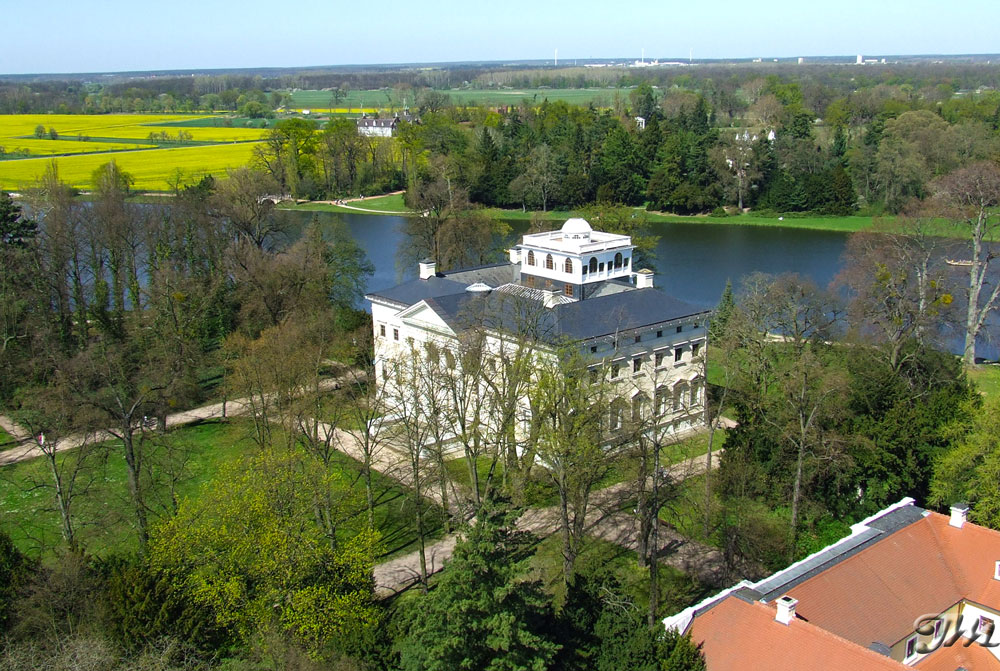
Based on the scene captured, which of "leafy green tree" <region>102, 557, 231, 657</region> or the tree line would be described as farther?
"leafy green tree" <region>102, 557, 231, 657</region>

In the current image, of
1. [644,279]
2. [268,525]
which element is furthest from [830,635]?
[644,279]

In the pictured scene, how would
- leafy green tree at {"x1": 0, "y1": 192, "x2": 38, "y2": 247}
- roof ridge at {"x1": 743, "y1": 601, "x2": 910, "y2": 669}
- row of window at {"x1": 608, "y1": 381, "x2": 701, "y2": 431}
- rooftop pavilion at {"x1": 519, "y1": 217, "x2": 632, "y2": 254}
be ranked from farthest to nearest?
leafy green tree at {"x1": 0, "y1": 192, "x2": 38, "y2": 247}, rooftop pavilion at {"x1": 519, "y1": 217, "x2": 632, "y2": 254}, row of window at {"x1": 608, "y1": 381, "x2": 701, "y2": 431}, roof ridge at {"x1": 743, "y1": 601, "x2": 910, "y2": 669}

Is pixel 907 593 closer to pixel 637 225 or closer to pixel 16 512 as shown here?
pixel 16 512

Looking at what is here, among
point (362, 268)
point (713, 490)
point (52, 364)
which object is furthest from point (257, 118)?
point (713, 490)

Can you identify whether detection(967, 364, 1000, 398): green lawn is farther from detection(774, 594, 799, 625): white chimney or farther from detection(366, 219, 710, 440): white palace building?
detection(774, 594, 799, 625): white chimney

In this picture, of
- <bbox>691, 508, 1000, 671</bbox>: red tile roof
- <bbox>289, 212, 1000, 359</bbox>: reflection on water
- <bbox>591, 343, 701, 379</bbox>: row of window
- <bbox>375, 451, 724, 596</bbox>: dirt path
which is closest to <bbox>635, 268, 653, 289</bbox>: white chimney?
<bbox>591, 343, 701, 379</bbox>: row of window

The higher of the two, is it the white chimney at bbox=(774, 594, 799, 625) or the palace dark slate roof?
the palace dark slate roof

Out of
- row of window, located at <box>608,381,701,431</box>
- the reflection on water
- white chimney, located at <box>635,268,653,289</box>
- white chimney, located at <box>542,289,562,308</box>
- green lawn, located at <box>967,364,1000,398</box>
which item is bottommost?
the reflection on water

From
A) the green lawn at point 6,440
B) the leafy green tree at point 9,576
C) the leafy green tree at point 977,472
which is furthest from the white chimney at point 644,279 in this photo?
the green lawn at point 6,440
